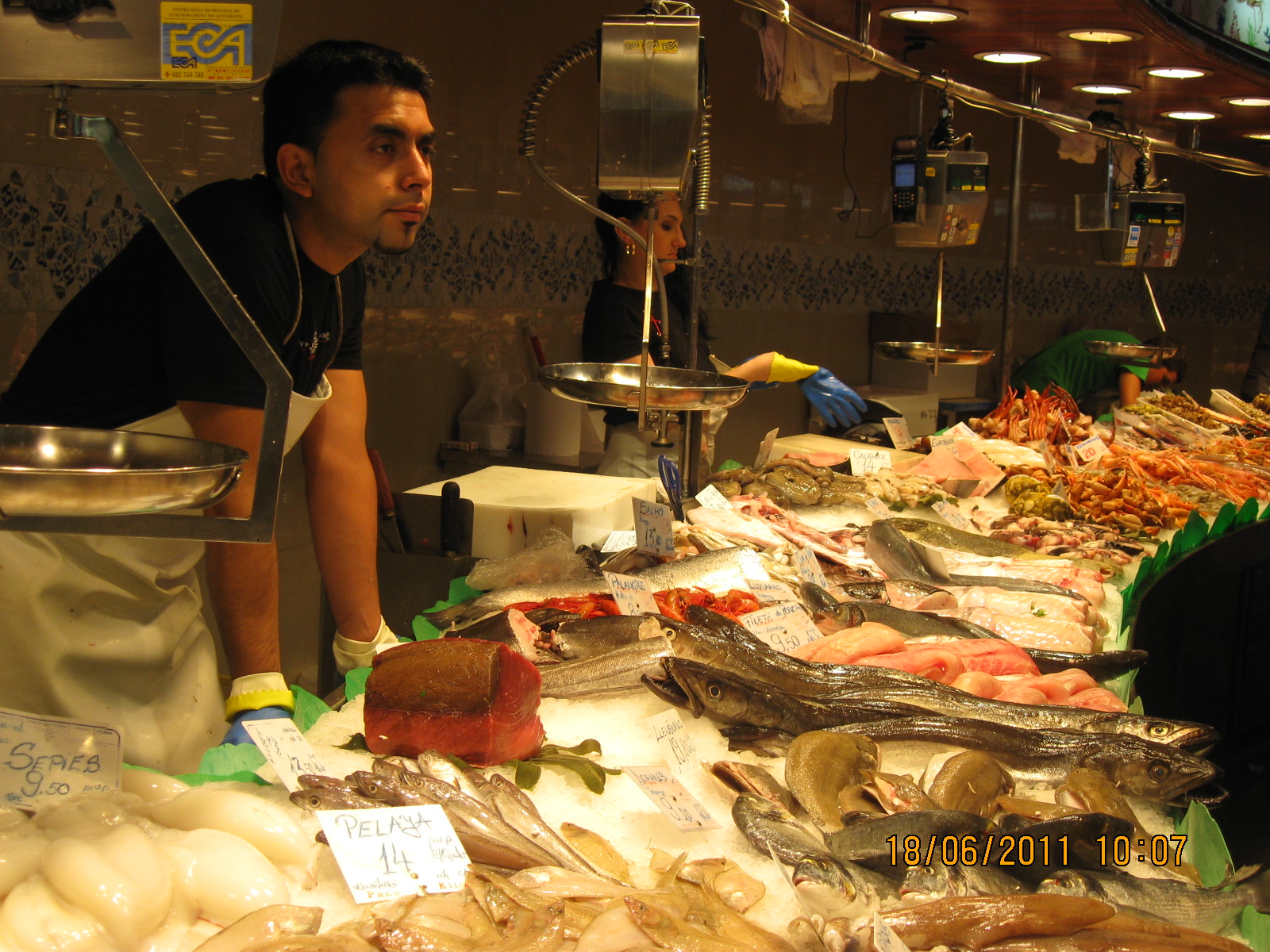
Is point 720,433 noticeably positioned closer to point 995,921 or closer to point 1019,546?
point 1019,546

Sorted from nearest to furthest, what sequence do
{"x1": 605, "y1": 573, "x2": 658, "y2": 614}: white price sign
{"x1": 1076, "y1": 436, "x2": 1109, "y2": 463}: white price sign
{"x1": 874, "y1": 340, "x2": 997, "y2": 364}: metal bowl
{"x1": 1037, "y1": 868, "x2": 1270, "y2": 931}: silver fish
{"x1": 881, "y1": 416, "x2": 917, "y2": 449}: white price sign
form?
{"x1": 1037, "y1": 868, "x2": 1270, "y2": 931}: silver fish < {"x1": 605, "y1": 573, "x2": 658, "y2": 614}: white price sign < {"x1": 874, "y1": 340, "x2": 997, "y2": 364}: metal bowl < {"x1": 1076, "y1": 436, "x2": 1109, "y2": 463}: white price sign < {"x1": 881, "y1": 416, "x2": 917, "y2": 449}: white price sign

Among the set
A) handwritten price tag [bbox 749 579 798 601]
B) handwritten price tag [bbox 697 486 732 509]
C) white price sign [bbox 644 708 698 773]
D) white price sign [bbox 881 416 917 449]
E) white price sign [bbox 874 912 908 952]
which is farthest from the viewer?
white price sign [bbox 881 416 917 449]

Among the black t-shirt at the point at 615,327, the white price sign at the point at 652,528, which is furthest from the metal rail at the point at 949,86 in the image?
the white price sign at the point at 652,528

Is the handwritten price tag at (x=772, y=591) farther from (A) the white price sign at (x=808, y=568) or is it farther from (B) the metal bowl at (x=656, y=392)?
(B) the metal bowl at (x=656, y=392)

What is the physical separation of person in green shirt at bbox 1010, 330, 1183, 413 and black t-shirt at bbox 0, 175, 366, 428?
19.9 feet

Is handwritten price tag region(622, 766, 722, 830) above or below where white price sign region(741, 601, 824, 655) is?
below

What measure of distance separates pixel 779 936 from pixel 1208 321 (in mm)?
13504

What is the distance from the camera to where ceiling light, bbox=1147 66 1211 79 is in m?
6.11

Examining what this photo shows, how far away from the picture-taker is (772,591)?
116 inches

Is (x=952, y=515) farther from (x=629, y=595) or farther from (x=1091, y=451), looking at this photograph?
(x=629, y=595)

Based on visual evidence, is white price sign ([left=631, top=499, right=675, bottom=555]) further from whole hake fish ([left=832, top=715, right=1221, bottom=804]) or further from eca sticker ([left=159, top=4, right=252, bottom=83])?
eca sticker ([left=159, top=4, right=252, bottom=83])

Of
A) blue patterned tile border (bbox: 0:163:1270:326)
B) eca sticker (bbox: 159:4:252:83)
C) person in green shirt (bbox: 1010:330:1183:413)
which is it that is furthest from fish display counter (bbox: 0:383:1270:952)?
person in green shirt (bbox: 1010:330:1183:413)

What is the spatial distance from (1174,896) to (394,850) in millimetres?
1091

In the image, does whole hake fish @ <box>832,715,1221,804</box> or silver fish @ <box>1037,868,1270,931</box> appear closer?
silver fish @ <box>1037,868,1270,931</box>
